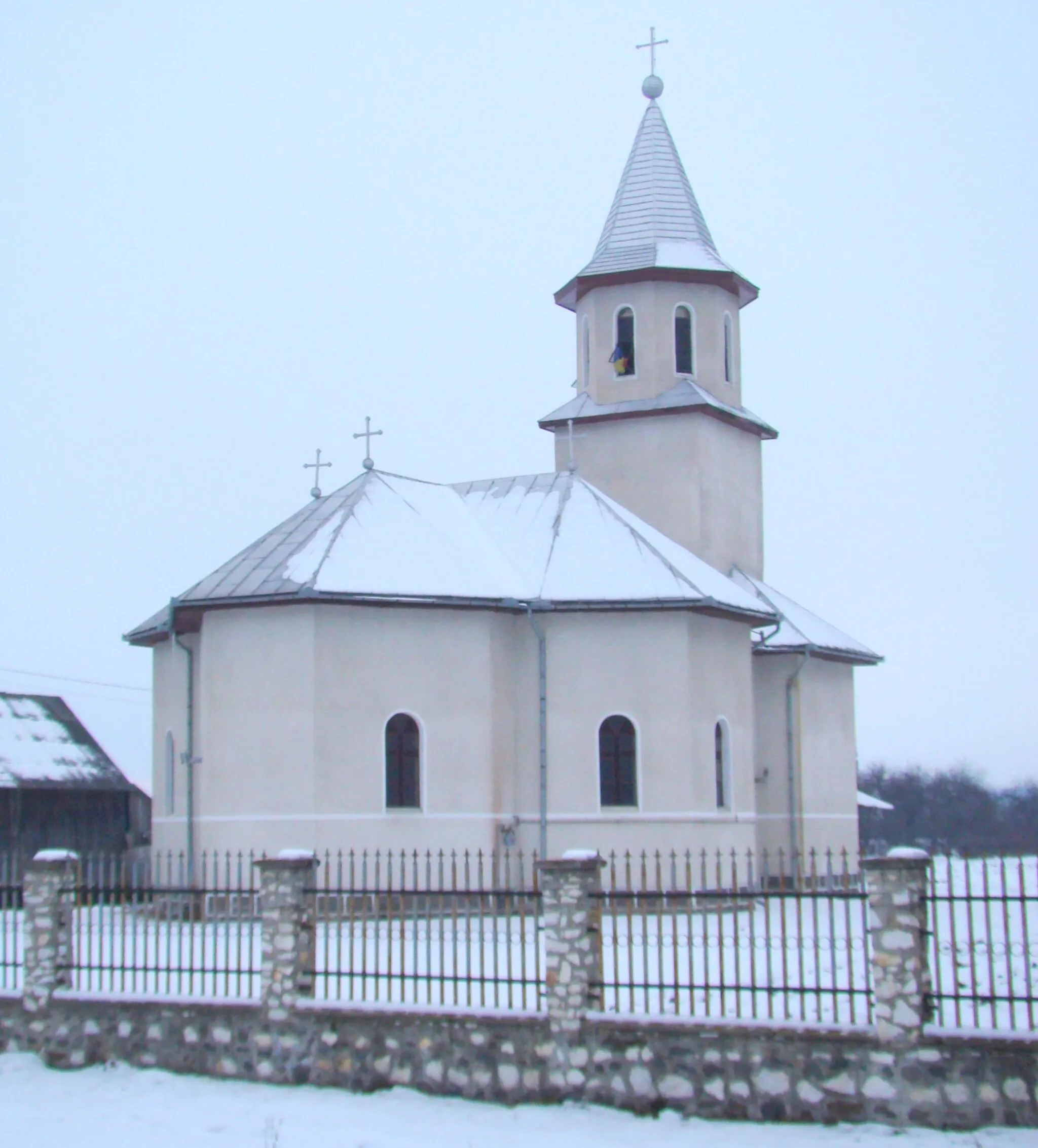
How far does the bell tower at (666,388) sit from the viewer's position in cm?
2753

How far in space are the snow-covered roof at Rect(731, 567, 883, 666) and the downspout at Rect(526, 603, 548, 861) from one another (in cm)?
481

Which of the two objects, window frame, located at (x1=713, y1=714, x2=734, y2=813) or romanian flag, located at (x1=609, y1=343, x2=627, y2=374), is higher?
romanian flag, located at (x1=609, y1=343, x2=627, y2=374)

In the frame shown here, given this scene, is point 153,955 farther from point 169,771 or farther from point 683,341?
point 683,341

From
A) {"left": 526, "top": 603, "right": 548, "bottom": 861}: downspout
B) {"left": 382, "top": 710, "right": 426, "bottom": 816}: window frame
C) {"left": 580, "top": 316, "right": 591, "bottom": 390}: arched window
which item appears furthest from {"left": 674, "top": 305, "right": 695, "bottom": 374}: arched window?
{"left": 382, "top": 710, "right": 426, "bottom": 816}: window frame

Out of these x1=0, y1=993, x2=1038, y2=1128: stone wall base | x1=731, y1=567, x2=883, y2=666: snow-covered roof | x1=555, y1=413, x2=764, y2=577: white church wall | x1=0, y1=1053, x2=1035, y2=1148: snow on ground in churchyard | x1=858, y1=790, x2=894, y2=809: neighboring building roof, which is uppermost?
x1=555, y1=413, x2=764, y2=577: white church wall

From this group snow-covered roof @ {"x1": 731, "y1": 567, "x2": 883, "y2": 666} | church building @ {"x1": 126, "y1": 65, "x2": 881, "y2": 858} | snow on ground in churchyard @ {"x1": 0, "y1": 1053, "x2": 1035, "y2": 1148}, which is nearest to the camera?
snow on ground in churchyard @ {"x1": 0, "y1": 1053, "x2": 1035, "y2": 1148}

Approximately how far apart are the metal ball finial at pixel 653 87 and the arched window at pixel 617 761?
1475cm

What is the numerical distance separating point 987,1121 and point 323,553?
13685mm

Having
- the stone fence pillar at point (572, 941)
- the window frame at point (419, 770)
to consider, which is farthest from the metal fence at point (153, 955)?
the window frame at point (419, 770)

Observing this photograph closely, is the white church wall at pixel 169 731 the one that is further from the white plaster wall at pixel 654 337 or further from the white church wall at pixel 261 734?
the white plaster wall at pixel 654 337

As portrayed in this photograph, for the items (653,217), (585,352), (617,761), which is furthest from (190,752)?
(653,217)

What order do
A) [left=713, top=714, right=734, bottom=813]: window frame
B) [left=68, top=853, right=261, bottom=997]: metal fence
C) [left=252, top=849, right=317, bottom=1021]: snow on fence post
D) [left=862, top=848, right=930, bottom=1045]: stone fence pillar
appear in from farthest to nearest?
[left=713, top=714, right=734, bottom=813]: window frame
[left=68, top=853, right=261, bottom=997]: metal fence
[left=252, top=849, right=317, bottom=1021]: snow on fence post
[left=862, top=848, right=930, bottom=1045]: stone fence pillar

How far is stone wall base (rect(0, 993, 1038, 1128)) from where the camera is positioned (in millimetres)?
10742

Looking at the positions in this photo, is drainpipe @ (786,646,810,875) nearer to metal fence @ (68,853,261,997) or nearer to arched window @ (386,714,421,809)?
arched window @ (386,714,421,809)
